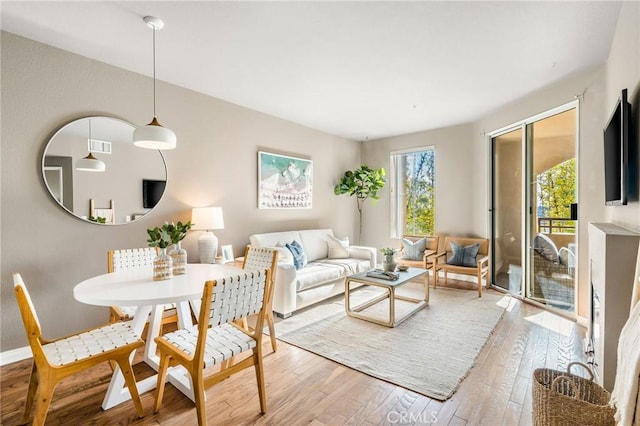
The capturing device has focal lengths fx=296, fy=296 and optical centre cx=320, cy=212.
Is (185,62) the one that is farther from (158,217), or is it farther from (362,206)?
(362,206)

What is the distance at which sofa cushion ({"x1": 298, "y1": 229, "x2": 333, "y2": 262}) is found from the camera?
4590 mm

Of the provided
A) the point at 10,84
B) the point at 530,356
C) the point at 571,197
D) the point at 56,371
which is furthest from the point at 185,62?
the point at 571,197

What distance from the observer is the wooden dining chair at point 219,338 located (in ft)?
5.04

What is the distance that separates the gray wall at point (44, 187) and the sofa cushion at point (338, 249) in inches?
54.2

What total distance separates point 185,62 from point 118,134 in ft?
3.19

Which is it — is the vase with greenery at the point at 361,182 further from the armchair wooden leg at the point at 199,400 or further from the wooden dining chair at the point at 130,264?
the armchair wooden leg at the point at 199,400

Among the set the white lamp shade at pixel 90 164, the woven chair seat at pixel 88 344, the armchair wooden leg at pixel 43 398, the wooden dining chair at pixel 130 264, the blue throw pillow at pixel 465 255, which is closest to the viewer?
the armchair wooden leg at pixel 43 398

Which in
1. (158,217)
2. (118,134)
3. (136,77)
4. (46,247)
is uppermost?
(136,77)

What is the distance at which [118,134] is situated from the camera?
9.61 feet

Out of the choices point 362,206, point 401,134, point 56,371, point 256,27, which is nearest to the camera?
point 56,371

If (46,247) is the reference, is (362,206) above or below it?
above

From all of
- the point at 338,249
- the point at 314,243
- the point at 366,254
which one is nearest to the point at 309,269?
the point at 314,243

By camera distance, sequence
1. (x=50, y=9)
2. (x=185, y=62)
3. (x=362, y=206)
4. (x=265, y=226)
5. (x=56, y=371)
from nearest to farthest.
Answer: (x=56, y=371) < (x=50, y=9) < (x=185, y=62) < (x=265, y=226) < (x=362, y=206)

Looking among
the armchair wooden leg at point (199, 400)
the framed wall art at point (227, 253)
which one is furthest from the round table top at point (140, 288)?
the framed wall art at point (227, 253)
